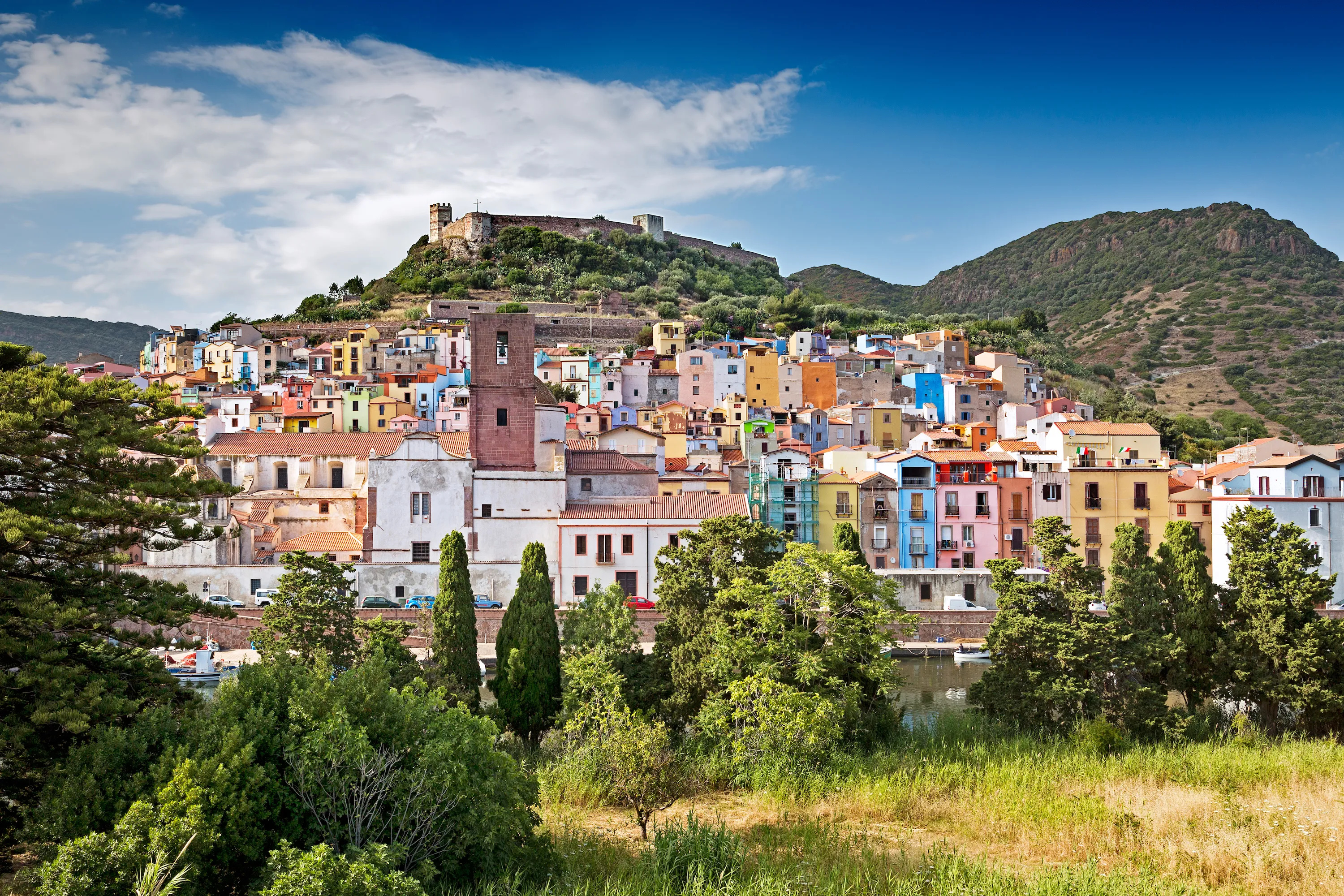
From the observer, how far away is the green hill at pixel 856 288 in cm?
14012

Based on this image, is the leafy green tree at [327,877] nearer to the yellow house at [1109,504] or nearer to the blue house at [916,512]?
the blue house at [916,512]

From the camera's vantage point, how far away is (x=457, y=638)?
62.7 ft

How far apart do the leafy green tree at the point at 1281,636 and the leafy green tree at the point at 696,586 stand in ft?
26.0

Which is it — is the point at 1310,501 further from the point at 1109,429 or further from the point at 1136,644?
the point at 1136,644

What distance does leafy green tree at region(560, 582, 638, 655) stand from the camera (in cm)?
1730

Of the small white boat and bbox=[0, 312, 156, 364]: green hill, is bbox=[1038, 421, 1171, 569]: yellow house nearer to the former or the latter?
the small white boat

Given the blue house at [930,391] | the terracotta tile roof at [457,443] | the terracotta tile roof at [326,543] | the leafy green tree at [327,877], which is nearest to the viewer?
the leafy green tree at [327,877]

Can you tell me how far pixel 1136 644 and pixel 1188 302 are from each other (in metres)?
97.8

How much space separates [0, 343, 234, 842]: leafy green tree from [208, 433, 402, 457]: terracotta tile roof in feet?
82.1

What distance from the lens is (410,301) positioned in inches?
3324

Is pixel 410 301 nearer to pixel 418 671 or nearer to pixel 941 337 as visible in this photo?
pixel 941 337

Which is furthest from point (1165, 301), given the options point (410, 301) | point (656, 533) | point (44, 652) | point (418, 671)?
point (44, 652)

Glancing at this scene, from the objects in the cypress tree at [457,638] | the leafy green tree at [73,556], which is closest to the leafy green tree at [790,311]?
the cypress tree at [457,638]

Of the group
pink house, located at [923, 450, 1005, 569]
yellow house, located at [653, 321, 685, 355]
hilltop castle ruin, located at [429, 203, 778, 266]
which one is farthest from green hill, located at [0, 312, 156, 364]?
pink house, located at [923, 450, 1005, 569]
